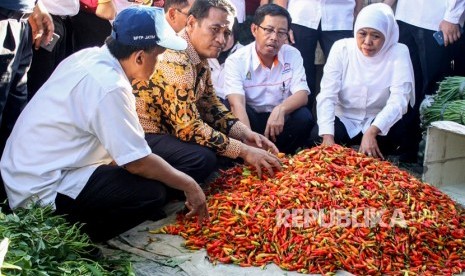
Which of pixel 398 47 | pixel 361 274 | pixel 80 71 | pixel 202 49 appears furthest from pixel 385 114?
pixel 80 71

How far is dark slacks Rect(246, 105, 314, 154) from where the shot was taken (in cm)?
474

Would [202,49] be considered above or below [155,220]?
above

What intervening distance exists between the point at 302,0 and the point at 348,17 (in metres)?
0.41

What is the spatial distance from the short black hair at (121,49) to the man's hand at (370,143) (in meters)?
1.92

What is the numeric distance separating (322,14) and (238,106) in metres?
1.22

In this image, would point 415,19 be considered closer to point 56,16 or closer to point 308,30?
point 308,30

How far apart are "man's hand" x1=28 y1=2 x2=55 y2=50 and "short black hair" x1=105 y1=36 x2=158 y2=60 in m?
0.97

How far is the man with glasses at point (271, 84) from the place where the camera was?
4695 mm

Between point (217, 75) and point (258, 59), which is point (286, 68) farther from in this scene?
point (217, 75)

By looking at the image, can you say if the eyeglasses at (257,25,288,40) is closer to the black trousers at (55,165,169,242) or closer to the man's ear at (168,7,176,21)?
the man's ear at (168,7,176,21)

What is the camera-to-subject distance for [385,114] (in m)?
4.46

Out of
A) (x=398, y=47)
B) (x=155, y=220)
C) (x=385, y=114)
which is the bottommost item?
(x=155, y=220)

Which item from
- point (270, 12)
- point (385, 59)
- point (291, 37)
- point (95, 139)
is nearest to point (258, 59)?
point (270, 12)

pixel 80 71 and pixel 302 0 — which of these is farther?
pixel 302 0
